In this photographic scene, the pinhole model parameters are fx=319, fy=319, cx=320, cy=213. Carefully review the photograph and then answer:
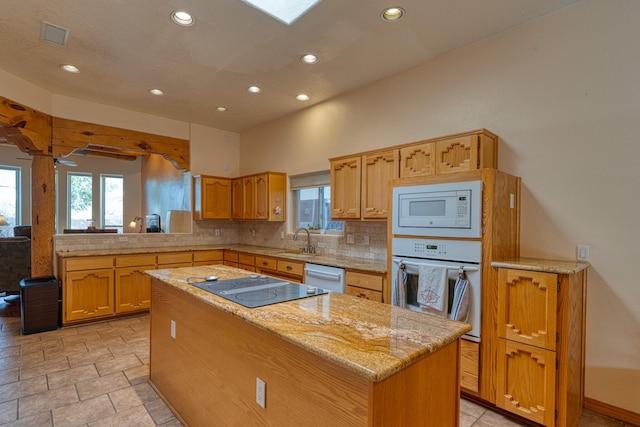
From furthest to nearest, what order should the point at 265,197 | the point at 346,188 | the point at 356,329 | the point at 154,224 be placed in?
the point at 154,224 → the point at 265,197 → the point at 346,188 → the point at 356,329

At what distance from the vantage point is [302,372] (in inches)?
46.6

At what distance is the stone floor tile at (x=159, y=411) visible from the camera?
2150 mm

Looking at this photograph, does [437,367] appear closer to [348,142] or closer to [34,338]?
[348,142]

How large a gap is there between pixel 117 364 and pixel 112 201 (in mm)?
7276

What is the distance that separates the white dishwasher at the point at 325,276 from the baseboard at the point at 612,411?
205 centimetres

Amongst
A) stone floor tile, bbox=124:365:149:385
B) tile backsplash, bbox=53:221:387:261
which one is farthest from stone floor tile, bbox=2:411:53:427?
tile backsplash, bbox=53:221:387:261

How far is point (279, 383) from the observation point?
129 cm

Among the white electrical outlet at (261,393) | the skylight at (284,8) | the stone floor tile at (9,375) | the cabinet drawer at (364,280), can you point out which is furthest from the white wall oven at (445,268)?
the stone floor tile at (9,375)

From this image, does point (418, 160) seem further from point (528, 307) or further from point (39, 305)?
point (39, 305)

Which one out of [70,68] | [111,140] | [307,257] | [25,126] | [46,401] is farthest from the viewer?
[111,140]

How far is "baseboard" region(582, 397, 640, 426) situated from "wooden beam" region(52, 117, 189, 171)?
5633mm

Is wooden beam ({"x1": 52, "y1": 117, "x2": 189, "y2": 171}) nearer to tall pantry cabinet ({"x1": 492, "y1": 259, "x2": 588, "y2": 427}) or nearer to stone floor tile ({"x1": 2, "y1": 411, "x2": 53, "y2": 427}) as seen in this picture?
stone floor tile ({"x1": 2, "y1": 411, "x2": 53, "y2": 427})

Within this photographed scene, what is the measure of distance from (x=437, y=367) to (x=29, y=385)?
318 centimetres

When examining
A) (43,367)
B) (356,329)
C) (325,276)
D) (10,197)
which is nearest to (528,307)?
(356,329)
